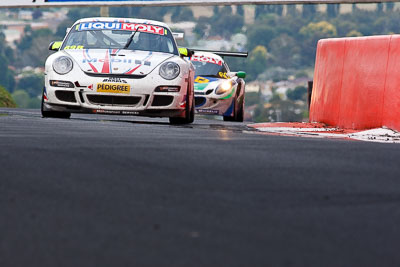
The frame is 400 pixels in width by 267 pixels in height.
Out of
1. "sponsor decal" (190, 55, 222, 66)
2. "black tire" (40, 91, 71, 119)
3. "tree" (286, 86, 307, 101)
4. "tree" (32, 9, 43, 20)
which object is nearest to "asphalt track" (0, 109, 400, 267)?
"black tire" (40, 91, 71, 119)

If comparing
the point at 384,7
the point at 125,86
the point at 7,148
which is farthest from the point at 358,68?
the point at 384,7

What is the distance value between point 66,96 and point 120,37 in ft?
4.45

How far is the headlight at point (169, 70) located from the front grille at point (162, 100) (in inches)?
9.4

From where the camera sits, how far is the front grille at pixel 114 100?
37.7ft

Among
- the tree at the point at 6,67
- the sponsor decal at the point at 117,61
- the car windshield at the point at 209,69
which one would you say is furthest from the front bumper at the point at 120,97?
the tree at the point at 6,67

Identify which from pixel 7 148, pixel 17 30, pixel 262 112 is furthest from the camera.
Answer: pixel 17 30

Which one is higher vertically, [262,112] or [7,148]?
[7,148]

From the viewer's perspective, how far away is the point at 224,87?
17375 mm

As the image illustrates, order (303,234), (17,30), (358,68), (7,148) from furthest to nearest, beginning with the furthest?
(17,30) < (358,68) < (7,148) < (303,234)

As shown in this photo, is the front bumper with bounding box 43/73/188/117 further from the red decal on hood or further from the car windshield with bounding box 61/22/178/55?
the car windshield with bounding box 61/22/178/55

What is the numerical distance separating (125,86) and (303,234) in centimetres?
767

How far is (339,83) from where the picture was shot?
44.7 ft

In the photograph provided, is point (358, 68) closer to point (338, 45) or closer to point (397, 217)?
point (338, 45)

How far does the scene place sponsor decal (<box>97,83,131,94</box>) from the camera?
11430 mm
